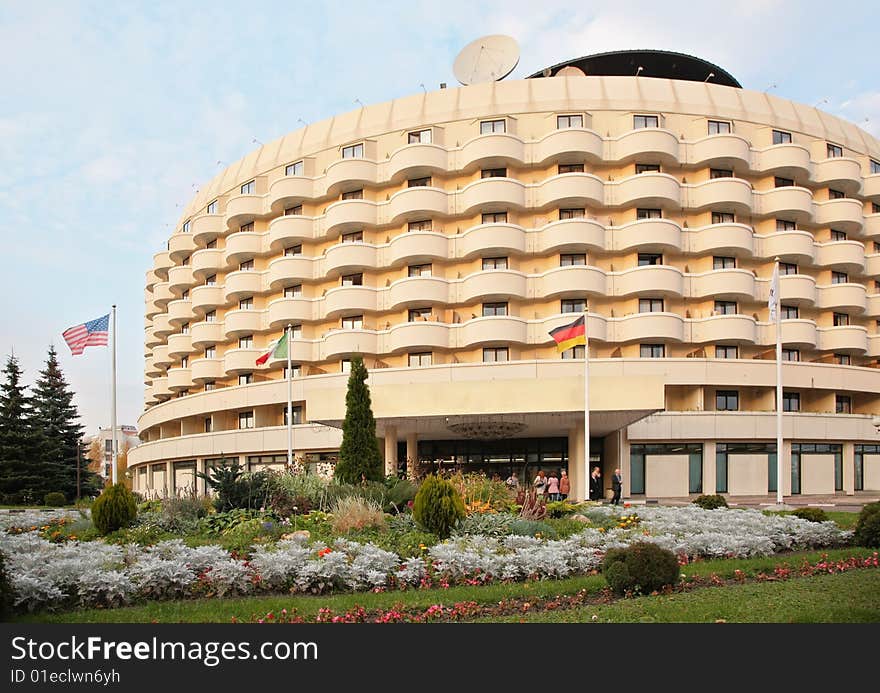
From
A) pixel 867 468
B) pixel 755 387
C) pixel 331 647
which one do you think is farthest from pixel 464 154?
pixel 331 647

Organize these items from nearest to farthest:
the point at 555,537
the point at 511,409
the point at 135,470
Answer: the point at 555,537 < the point at 511,409 < the point at 135,470

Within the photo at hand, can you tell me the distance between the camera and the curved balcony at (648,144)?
4544cm

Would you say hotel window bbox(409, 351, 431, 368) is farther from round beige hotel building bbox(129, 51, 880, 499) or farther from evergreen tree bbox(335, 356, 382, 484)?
evergreen tree bbox(335, 356, 382, 484)

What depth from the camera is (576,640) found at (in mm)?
7641

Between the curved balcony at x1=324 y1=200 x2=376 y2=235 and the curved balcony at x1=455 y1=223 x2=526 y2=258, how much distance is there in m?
7.15

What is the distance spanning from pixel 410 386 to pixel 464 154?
18.7 meters

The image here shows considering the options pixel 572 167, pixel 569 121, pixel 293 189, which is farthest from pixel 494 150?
pixel 293 189

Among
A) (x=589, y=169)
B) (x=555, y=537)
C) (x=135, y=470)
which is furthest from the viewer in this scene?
(x=135, y=470)

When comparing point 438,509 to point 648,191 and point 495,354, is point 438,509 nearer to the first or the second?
point 495,354

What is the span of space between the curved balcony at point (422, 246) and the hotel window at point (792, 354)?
22009 millimetres

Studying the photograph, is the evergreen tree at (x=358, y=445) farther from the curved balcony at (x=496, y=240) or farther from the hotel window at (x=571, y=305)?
the hotel window at (x=571, y=305)

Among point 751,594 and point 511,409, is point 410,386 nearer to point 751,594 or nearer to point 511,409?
point 511,409

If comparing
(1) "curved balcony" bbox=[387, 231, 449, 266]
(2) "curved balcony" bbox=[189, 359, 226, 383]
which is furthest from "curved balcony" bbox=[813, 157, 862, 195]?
(2) "curved balcony" bbox=[189, 359, 226, 383]

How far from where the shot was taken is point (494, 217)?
4709cm
